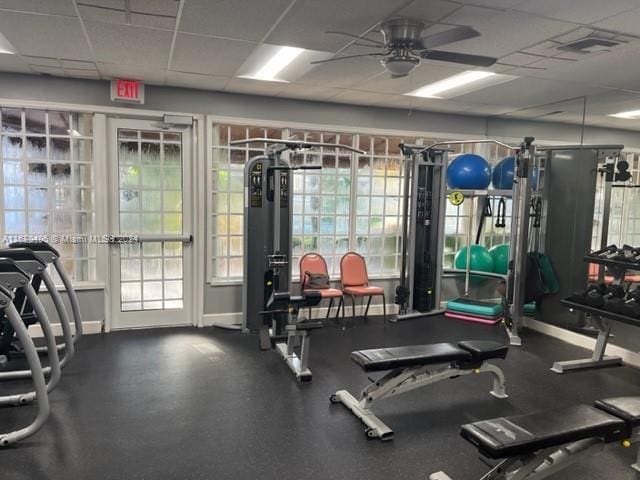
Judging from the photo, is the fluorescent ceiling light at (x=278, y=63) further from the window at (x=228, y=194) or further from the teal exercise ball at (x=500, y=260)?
the teal exercise ball at (x=500, y=260)

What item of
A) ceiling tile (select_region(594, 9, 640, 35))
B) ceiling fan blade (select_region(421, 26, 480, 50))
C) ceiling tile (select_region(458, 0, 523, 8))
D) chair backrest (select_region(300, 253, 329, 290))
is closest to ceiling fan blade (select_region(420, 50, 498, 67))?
ceiling fan blade (select_region(421, 26, 480, 50))

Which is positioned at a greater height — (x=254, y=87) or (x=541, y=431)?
(x=254, y=87)

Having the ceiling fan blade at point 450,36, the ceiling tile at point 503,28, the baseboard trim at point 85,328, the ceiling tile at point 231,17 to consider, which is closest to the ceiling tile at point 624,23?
the ceiling tile at point 503,28

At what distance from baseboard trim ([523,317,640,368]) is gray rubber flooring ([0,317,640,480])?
0.51ft

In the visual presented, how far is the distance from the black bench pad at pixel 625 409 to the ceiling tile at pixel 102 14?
3.45m

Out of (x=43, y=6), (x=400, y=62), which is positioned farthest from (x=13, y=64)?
(x=400, y=62)

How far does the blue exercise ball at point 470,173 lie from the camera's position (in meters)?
5.35

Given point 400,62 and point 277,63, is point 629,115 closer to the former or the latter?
point 400,62

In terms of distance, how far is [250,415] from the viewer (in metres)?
3.09

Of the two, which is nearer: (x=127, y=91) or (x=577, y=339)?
(x=127, y=91)

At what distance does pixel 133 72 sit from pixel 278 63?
4.56 feet

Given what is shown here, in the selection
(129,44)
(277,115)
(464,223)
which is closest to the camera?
(129,44)

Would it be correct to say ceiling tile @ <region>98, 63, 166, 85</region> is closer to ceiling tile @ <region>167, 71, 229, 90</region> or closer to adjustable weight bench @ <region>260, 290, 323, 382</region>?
ceiling tile @ <region>167, 71, 229, 90</region>

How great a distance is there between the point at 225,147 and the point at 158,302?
6.16 feet
